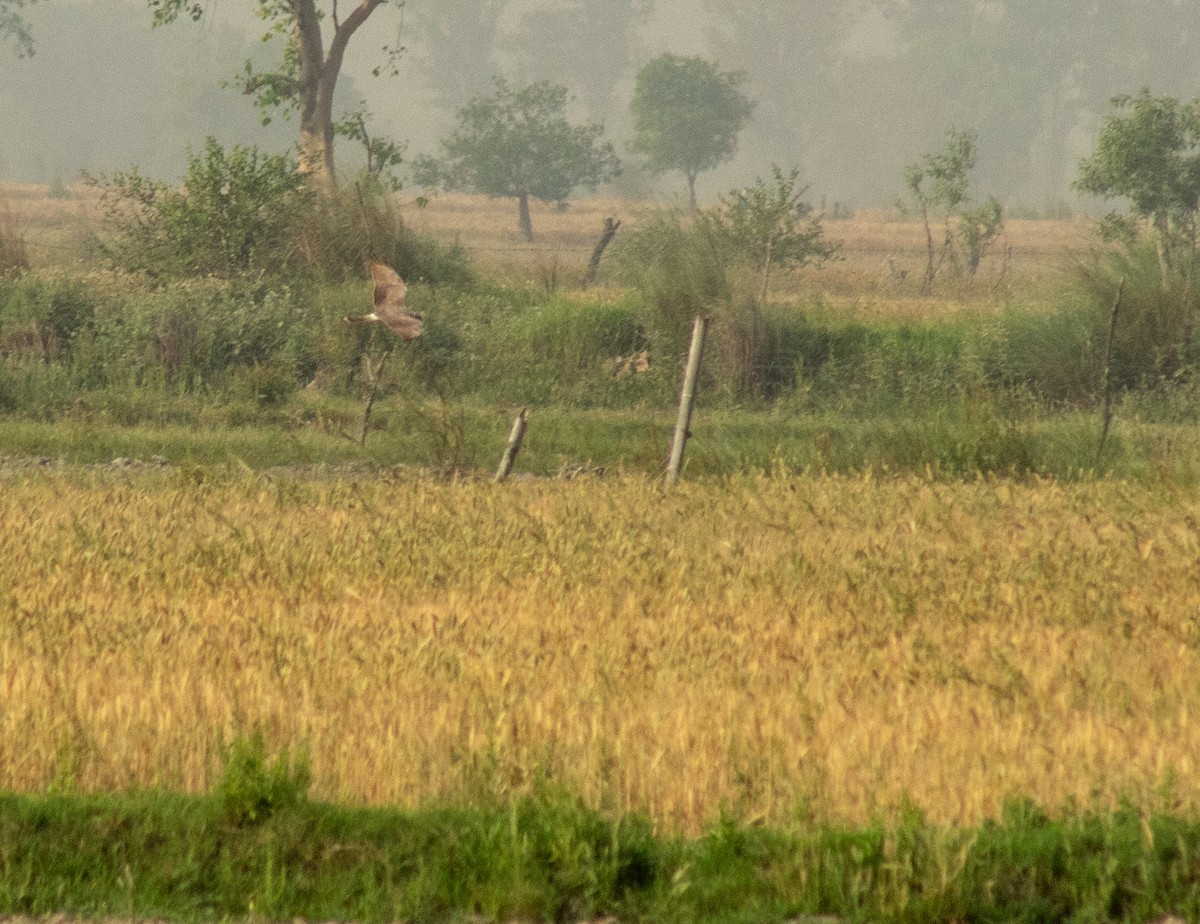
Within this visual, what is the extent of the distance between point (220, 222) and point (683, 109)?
43973 mm

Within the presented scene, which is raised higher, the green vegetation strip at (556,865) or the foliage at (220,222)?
the foliage at (220,222)

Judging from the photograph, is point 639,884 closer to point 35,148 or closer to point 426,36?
point 426,36

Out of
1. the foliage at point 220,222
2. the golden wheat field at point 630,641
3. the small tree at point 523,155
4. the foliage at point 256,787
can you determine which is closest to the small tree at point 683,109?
the small tree at point 523,155

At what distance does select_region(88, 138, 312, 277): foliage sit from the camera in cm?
2556

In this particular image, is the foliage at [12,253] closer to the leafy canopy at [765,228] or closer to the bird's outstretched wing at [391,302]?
the leafy canopy at [765,228]

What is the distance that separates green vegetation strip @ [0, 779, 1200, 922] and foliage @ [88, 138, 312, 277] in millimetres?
20432

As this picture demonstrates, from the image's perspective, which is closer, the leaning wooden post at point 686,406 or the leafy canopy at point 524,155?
the leaning wooden post at point 686,406

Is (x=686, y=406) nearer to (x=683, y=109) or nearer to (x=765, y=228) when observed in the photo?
(x=765, y=228)

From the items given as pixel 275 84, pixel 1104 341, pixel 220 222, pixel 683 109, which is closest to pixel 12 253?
pixel 220 222

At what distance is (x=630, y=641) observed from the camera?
8422 mm

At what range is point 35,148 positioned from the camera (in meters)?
133

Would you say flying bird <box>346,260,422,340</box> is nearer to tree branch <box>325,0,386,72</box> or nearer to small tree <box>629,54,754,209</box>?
tree branch <box>325,0,386,72</box>

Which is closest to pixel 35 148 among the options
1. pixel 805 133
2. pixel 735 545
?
pixel 805 133

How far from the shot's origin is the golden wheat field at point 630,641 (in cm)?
621
